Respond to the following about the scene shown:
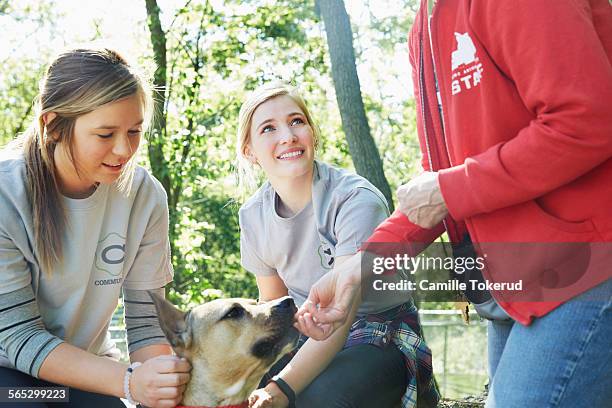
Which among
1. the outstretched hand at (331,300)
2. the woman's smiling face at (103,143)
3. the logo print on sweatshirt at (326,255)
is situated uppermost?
the woman's smiling face at (103,143)

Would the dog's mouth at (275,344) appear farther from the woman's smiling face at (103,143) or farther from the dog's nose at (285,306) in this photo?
the woman's smiling face at (103,143)

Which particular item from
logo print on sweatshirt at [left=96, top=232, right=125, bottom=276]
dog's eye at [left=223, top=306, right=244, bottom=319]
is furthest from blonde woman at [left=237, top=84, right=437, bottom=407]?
logo print on sweatshirt at [left=96, top=232, right=125, bottom=276]

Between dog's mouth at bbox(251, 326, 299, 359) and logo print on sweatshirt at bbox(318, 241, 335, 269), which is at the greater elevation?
logo print on sweatshirt at bbox(318, 241, 335, 269)

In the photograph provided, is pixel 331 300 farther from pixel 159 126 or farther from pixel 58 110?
pixel 159 126

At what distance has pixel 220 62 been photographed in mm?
14570

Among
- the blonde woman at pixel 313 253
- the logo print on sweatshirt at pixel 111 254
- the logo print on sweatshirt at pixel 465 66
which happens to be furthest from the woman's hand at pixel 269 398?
the logo print on sweatshirt at pixel 465 66

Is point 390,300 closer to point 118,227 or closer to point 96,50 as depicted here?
point 118,227

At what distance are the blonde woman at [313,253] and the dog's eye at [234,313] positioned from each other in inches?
12.7

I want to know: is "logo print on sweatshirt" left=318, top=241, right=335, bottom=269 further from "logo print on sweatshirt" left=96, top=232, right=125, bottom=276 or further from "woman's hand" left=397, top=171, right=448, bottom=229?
"woman's hand" left=397, top=171, right=448, bottom=229

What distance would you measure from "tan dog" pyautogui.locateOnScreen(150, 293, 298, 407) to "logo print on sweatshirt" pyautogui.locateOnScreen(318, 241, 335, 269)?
0.34 meters

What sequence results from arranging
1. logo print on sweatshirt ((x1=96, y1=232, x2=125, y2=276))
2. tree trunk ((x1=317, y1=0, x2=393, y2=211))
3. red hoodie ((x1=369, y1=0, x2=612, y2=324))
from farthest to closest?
tree trunk ((x1=317, y1=0, x2=393, y2=211)) → logo print on sweatshirt ((x1=96, y1=232, x2=125, y2=276)) → red hoodie ((x1=369, y1=0, x2=612, y2=324))

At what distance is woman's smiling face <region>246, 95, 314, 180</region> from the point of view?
3521 millimetres

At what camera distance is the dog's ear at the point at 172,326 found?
307cm

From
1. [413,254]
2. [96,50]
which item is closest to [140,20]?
Result: [96,50]
